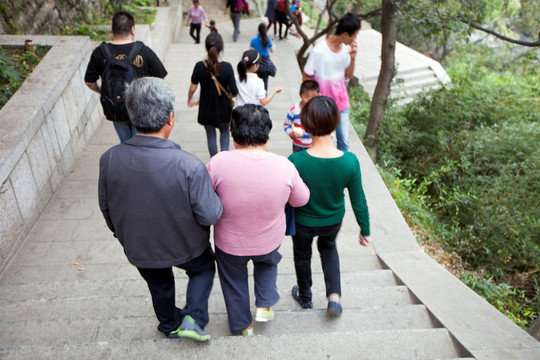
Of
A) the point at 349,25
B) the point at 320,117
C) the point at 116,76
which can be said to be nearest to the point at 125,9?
the point at 116,76

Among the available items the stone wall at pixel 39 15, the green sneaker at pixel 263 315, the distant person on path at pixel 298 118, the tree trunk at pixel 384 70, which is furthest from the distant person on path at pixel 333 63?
the stone wall at pixel 39 15

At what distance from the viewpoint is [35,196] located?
4.34m

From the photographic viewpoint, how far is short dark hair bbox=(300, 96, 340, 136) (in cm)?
255

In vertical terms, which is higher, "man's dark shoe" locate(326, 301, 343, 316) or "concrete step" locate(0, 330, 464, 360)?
"concrete step" locate(0, 330, 464, 360)

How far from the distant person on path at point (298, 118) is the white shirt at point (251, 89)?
25.6 inches

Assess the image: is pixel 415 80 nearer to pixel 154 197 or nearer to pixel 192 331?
pixel 192 331

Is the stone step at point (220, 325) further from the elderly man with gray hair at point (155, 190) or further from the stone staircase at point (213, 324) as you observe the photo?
the elderly man with gray hair at point (155, 190)

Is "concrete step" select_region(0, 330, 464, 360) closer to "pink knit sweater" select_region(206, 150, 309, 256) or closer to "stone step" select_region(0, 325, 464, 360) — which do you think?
"stone step" select_region(0, 325, 464, 360)

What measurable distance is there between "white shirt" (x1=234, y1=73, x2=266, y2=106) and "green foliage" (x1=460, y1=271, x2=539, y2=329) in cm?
302

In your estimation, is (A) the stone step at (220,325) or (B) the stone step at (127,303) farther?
(B) the stone step at (127,303)

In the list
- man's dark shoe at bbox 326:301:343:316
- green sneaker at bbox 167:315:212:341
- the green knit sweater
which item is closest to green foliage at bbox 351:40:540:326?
man's dark shoe at bbox 326:301:343:316

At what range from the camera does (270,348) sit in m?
2.50

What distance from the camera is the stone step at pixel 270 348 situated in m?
2.44

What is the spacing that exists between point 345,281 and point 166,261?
1.87 m
